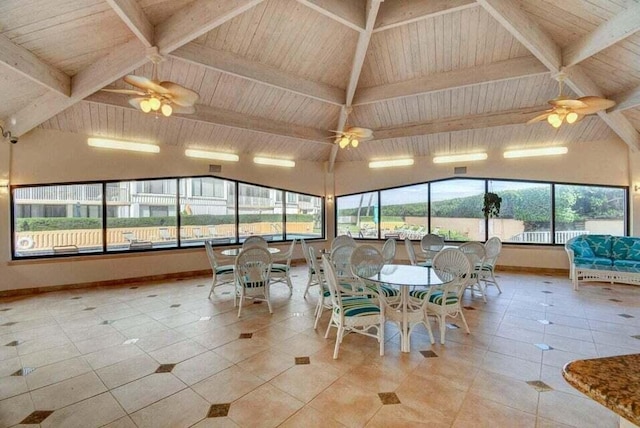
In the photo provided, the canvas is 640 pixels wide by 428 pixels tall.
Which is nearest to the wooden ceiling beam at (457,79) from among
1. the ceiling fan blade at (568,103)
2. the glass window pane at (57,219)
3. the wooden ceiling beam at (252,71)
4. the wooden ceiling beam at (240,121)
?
the wooden ceiling beam at (252,71)

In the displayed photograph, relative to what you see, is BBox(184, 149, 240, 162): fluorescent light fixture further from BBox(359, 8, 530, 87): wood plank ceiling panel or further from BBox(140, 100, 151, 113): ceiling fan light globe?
BBox(359, 8, 530, 87): wood plank ceiling panel

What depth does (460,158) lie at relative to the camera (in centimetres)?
765

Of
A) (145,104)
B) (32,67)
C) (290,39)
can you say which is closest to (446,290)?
(145,104)

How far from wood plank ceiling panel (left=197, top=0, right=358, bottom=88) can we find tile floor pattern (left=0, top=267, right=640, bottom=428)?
13.5 ft

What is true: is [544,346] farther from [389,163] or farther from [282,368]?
[389,163]

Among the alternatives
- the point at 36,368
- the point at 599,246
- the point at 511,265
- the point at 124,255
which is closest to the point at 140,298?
the point at 124,255

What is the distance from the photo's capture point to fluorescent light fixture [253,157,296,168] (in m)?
7.93

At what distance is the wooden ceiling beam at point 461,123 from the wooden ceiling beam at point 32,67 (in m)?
5.92

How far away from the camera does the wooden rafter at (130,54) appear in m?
3.45

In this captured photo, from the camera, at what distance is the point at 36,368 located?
283cm

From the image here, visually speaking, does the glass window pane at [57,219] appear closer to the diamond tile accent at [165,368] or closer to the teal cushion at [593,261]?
the diamond tile accent at [165,368]

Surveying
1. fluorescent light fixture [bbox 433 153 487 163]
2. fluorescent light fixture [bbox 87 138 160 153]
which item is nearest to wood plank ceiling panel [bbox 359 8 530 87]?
fluorescent light fixture [bbox 433 153 487 163]

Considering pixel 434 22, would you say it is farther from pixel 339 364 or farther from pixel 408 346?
pixel 339 364

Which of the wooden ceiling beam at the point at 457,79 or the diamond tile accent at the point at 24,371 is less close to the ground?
the wooden ceiling beam at the point at 457,79
